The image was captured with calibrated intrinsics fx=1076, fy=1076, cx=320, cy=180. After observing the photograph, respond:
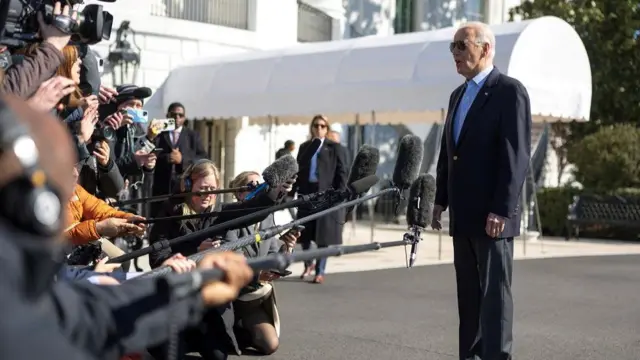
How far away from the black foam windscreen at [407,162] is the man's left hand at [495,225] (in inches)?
18.0

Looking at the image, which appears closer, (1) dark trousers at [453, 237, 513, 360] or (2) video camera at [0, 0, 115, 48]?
(2) video camera at [0, 0, 115, 48]

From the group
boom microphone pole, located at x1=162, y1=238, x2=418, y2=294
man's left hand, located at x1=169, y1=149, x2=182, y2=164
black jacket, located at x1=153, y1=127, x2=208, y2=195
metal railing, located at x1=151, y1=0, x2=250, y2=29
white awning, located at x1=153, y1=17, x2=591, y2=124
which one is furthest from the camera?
metal railing, located at x1=151, y1=0, x2=250, y2=29

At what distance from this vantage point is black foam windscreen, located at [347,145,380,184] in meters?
5.54

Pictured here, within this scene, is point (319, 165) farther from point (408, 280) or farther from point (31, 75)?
point (31, 75)

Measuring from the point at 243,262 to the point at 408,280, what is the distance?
9710 millimetres

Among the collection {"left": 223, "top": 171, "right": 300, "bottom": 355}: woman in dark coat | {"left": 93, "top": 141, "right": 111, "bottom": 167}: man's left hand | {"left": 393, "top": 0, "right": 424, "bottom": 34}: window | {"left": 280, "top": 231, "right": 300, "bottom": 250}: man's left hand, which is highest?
{"left": 393, "top": 0, "right": 424, "bottom": 34}: window

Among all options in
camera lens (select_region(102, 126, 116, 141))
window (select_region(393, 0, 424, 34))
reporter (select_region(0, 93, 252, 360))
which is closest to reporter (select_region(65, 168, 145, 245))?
camera lens (select_region(102, 126, 116, 141))

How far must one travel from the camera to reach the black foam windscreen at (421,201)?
5.67 m

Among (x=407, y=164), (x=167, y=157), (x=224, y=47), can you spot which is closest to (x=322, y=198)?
(x=407, y=164)

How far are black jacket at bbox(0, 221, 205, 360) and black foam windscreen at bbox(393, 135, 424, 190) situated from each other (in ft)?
10.4

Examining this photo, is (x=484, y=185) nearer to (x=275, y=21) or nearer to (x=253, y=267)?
(x=253, y=267)

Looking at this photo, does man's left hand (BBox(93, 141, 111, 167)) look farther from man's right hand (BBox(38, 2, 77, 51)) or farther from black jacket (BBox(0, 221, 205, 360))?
black jacket (BBox(0, 221, 205, 360))

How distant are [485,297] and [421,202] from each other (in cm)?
61

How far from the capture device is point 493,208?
223 inches
